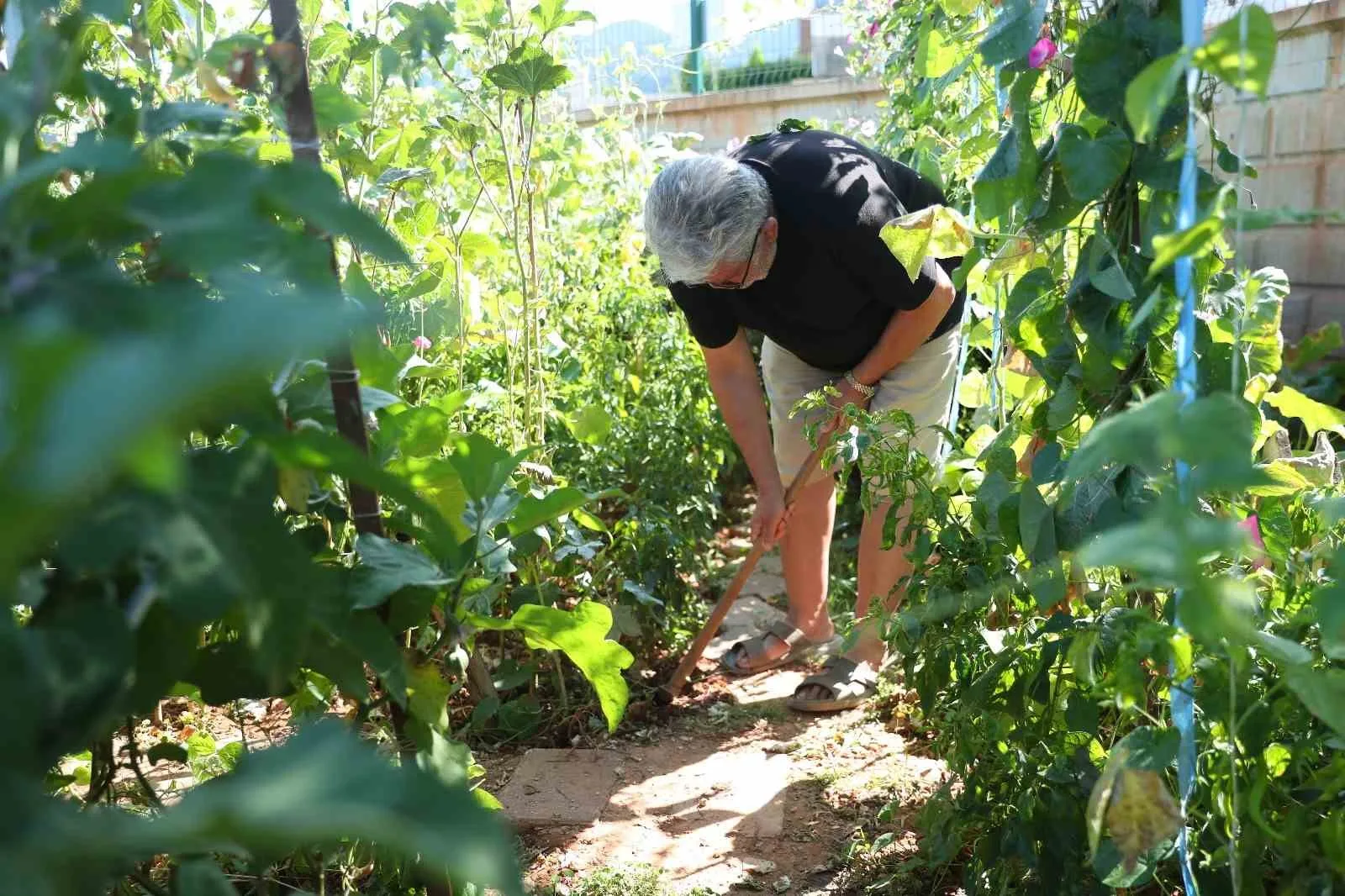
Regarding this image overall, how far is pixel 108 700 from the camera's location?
0.75m

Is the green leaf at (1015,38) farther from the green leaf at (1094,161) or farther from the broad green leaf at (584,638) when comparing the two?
the broad green leaf at (584,638)

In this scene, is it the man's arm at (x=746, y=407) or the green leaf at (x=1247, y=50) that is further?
the man's arm at (x=746, y=407)

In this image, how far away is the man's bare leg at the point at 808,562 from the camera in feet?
10.7

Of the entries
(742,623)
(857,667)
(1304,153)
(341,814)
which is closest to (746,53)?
(1304,153)

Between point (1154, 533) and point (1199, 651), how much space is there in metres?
0.67

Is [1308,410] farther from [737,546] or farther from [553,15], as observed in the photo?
[737,546]

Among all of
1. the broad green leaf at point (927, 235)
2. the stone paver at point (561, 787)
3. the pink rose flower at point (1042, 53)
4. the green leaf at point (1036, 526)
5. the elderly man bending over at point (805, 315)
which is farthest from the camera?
the elderly man bending over at point (805, 315)

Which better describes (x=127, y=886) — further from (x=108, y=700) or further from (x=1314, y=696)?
(x=1314, y=696)

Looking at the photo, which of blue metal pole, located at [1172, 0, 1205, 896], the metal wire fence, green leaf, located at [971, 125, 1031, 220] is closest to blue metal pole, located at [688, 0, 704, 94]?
the metal wire fence

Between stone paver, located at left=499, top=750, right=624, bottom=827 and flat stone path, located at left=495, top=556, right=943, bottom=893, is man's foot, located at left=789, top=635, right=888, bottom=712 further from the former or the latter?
stone paver, located at left=499, top=750, right=624, bottom=827

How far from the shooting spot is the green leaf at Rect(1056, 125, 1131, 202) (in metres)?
1.37

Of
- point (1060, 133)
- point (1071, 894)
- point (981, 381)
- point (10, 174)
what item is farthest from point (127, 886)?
point (981, 381)

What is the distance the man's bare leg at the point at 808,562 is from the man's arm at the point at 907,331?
0.45 metres

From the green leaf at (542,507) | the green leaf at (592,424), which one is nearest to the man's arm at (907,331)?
the green leaf at (592,424)
